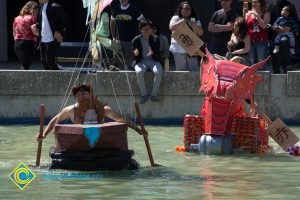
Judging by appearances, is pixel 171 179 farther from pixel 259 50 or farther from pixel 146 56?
pixel 259 50

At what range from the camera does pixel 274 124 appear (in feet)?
57.4

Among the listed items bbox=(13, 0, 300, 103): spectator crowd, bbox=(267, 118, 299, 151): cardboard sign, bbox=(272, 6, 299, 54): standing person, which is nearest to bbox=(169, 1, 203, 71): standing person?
bbox=(13, 0, 300, 103): spectator crowd

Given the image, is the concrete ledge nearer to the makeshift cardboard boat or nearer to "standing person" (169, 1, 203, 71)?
"standing person" (169, 1, 203, 71)

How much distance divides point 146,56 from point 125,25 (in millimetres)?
1248

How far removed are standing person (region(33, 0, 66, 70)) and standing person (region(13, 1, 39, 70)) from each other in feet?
1.32

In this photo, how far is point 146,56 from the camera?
68.5 ft

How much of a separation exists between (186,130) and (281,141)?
141 cm

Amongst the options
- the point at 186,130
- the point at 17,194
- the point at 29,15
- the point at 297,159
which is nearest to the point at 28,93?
the point at 29,15

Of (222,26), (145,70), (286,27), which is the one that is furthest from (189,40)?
(286,27)

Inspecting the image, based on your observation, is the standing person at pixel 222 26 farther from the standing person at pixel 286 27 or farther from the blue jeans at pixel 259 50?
the standing person at pixel 286 27

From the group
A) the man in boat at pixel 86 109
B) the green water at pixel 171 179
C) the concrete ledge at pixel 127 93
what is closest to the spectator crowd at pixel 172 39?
the concrete ledge at pixel 127 93

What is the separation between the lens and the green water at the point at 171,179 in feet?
44.2

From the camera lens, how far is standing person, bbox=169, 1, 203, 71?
68.2 feet

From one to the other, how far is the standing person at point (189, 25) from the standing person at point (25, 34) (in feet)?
9.08
